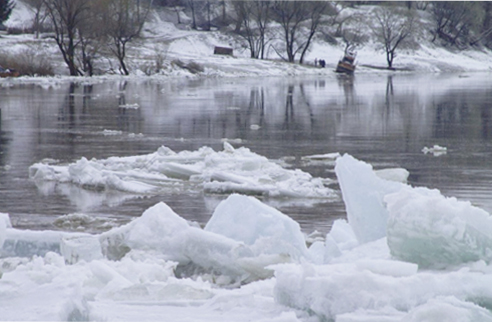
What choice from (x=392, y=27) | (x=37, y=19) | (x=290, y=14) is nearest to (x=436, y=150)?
(x=37, y=19)

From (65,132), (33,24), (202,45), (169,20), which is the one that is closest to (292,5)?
(202,45)

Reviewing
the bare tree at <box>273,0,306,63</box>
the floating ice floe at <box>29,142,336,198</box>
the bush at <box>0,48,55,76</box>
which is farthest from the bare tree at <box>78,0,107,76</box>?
the floating ice floe at <box>29,142,336,198</box>

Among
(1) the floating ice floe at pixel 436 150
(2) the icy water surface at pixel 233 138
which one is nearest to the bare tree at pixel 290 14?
(2) the icy water surface at pixel 233 138

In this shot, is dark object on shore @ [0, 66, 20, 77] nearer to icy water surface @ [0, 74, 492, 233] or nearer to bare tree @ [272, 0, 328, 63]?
icy water surface @ [0, 74, 492, 233]

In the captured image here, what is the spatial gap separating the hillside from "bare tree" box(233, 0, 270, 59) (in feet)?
4.67

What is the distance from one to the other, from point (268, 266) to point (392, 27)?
80861 millimetres

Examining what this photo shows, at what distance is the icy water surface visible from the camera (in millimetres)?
8445

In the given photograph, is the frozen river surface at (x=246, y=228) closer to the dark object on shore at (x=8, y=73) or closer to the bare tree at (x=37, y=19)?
the dark object on shore at (x=8, y=73)

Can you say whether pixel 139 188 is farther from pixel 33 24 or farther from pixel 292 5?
pixel 292 5

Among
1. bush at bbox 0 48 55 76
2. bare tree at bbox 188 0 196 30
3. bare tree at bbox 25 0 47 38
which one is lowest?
bush at bbox 0 48 55 76

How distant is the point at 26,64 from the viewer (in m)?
48.7

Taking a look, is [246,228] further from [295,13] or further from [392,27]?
[392,27]

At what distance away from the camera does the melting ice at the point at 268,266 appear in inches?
160

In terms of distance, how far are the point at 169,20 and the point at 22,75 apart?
142 ft
